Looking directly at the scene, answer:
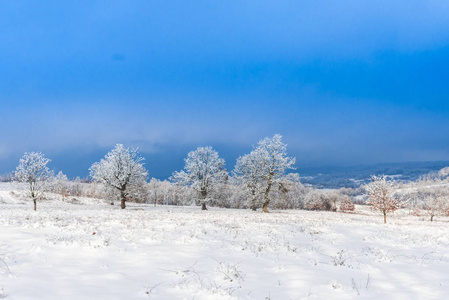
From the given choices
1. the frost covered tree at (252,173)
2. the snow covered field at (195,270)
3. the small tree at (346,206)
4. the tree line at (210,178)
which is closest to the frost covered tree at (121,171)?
the tree line at (210,178)

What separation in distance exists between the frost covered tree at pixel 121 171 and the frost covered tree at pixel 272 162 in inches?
756

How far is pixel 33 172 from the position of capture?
3119 centimetres

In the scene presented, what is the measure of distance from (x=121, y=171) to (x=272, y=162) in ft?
76.9

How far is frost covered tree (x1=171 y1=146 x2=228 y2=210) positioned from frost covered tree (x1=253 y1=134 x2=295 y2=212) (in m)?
9.67

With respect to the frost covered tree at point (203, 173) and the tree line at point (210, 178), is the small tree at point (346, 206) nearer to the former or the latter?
the tree line at point (210, 178)

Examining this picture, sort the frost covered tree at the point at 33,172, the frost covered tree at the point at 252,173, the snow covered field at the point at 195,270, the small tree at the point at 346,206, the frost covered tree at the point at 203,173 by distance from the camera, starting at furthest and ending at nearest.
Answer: the small tree at the point at 346,206, the frost covered tree at the point at 203,173, the frost covered tree at the point at 252,173, the frost covered tree at the point at 33,172, the snow covered field at the point at 195,270

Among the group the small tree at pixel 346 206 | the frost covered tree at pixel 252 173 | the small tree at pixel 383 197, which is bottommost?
the small tree at pixel 346 206

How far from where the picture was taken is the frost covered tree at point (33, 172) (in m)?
30.8

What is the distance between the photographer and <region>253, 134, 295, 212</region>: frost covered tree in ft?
117

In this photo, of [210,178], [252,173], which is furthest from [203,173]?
[252,173]

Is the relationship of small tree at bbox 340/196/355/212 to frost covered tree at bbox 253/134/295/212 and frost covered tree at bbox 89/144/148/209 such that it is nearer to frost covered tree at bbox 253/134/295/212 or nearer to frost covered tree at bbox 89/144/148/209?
frost covered tree at bbox 253/134/295/212

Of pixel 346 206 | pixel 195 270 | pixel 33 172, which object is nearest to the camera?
pixel 195 270

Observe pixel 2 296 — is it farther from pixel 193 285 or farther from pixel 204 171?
pixel 204 171

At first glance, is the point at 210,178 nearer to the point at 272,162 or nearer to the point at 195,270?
the point at 272,162
